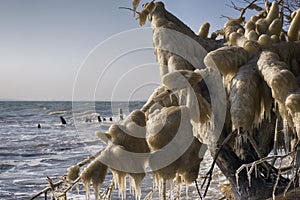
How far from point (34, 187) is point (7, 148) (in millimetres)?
10157

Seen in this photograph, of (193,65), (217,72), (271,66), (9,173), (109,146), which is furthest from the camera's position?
(9,173)

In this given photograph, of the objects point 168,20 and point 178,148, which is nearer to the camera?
point 178,148

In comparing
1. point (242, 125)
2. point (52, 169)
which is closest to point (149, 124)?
point (242, 125)

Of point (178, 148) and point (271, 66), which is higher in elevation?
point (271, 66)

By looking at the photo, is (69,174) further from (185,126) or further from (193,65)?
(193,65)

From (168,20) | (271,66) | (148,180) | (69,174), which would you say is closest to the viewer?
(271,66)

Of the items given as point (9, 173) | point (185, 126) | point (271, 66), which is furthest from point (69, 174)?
point (9, 173)

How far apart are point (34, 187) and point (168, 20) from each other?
9.06 meters

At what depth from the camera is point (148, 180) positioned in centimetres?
1088

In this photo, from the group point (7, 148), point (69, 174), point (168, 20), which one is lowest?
point (69, 174)

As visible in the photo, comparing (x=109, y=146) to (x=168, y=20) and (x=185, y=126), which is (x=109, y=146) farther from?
(x=168, y=20)

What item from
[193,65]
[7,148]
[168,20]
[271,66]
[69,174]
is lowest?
[69,174]

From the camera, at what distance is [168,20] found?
331 cm

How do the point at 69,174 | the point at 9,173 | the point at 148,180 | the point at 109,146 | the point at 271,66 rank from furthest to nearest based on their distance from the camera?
the point at 9,173 < the point at 148,180 < the point at 69,174 < the point at 271,66 < the point at 109,146
